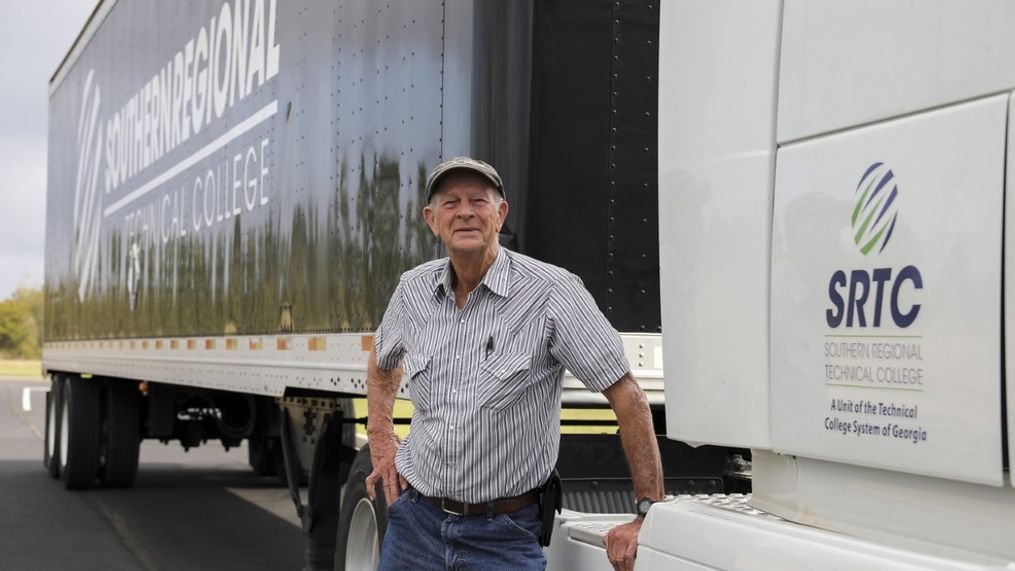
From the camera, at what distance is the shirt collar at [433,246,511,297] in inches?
142

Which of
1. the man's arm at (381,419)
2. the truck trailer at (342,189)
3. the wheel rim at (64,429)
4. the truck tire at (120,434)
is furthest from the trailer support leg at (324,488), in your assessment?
the wheel rim at (64,429)

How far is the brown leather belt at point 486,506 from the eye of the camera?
360cm

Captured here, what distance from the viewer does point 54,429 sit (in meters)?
15.3

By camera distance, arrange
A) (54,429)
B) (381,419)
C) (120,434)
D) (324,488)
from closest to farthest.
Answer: (381,419)
(324,488)
(120,434)
(54,429)

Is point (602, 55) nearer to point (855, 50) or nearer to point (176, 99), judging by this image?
point (855, 50)

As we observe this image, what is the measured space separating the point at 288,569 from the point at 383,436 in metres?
5.64

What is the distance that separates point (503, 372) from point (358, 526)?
94.9 inches

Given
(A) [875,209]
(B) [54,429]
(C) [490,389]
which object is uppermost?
(A) [875,209]

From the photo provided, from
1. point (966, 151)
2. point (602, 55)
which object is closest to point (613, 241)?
point (602, 55)

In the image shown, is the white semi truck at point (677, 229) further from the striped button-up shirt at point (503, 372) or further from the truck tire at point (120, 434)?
the truck tire at point (120, 434)

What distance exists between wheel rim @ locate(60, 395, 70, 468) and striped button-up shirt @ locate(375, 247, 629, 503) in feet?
38.1

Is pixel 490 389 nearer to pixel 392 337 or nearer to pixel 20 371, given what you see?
pixel 392 337

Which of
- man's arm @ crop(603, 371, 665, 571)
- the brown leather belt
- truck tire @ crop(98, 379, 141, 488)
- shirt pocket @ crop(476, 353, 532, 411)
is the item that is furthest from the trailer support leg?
truck tire @ crop(98, 379, 141, 488)

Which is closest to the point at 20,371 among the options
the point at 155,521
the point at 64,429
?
the point at 64,429
